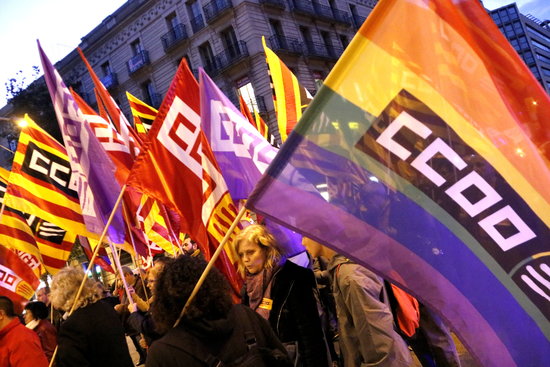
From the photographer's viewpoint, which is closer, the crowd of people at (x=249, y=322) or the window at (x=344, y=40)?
the crowd of people at (x=249, y=322)

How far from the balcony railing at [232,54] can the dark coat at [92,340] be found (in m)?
21.9

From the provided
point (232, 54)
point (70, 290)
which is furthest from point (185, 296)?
point (232, 54)

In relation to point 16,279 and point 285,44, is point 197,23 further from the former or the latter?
point 16,279

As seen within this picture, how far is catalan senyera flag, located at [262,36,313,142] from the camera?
283 inches

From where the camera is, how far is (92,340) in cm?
320

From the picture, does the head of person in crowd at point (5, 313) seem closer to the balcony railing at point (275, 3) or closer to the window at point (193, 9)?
the balcony railing at point (275, 3)

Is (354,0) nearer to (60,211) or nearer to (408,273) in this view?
(60,211)

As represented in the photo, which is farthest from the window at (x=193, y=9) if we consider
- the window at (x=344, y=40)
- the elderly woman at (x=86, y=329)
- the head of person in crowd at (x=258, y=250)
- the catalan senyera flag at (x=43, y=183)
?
the head of person in crowd at (x=258, y=250)

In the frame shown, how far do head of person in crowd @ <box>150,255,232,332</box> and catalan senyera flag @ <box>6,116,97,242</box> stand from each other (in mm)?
3635

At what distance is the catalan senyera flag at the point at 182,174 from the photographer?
4.08m

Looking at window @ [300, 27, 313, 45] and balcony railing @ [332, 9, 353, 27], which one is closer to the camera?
window @ [300, 27, 313, 45]

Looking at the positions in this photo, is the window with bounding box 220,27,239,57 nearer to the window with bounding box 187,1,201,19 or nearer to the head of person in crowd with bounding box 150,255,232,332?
the window with bounding box 187,1,201,19

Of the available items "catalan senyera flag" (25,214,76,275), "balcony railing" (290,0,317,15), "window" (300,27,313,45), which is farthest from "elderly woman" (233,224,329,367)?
"window" (300,27,313,45)

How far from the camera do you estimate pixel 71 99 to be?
15.5 feet
